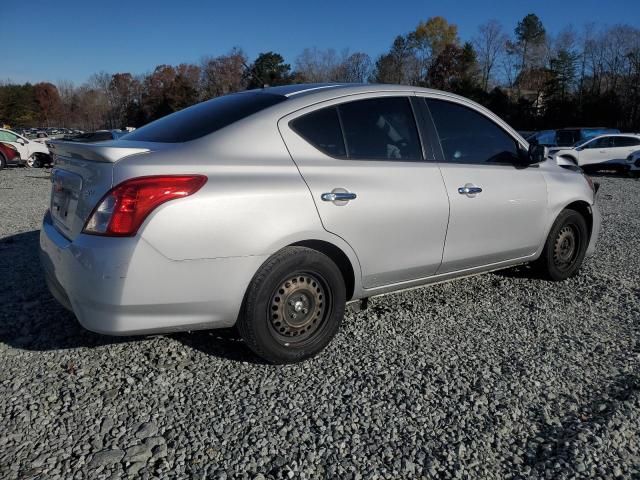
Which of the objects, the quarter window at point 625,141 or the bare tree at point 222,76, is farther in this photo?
the bare tree at point 222,76

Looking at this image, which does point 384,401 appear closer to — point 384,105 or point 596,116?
point 384,105

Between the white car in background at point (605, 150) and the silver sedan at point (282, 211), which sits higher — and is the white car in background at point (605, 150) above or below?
below

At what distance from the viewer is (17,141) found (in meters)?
19.5

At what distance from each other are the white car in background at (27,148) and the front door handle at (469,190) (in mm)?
19664

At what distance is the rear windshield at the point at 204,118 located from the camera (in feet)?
10.3

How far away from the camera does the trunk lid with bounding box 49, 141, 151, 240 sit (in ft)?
8.93

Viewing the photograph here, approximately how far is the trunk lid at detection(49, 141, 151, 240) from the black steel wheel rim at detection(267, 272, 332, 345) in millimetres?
1100

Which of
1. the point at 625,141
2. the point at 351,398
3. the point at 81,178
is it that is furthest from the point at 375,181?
the point at 625,141

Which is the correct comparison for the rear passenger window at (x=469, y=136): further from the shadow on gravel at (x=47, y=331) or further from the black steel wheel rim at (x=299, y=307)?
the shadow on gravel at (x=47, y=331)

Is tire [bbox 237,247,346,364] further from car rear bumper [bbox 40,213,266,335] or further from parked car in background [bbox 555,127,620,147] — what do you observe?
parked car in background [bbox 555,127,620,147]

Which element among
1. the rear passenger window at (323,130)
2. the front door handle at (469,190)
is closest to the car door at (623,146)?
the front door handle at (469,190)

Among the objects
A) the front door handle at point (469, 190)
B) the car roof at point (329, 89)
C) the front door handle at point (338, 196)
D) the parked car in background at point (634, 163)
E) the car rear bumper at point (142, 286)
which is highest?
the car roof at point (329, 89)

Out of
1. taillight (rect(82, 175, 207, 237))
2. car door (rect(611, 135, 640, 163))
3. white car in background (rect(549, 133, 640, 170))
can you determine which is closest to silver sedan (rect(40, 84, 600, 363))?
taillight (rect(82, 175, 207, 237))

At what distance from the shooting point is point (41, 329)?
3.65m
